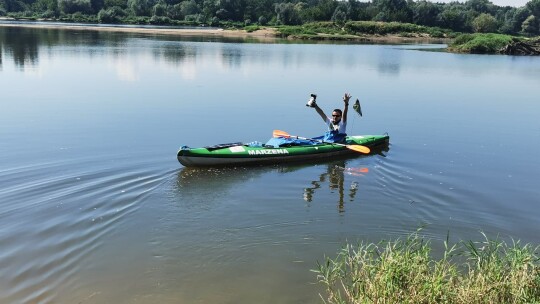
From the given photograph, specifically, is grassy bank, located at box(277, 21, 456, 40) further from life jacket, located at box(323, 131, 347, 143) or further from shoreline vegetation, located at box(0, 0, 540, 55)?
life jacket, located at box(323, 131, 347, 143)

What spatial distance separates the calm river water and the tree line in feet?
257

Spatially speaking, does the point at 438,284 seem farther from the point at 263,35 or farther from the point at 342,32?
the point at 342,32

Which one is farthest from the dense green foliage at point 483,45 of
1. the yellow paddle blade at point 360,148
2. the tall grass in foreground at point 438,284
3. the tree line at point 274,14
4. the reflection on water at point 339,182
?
the tall grass in foreground at point 438,284

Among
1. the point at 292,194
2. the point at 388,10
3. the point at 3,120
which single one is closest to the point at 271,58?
the point at 3,120

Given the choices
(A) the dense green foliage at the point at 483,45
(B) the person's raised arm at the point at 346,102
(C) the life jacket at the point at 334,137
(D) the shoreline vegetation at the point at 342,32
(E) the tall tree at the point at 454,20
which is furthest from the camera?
(E) the tall tree at the point at 454,20

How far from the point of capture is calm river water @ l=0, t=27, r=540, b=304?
7422 millimetres

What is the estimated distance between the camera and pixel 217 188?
11.5 meters

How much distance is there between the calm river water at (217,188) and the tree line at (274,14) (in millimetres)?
78207

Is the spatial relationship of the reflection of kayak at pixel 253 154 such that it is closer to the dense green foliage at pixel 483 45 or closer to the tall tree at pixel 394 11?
the dense green foliage at pixel 483 45

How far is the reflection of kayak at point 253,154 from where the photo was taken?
12.3m

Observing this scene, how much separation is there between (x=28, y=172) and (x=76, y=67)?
19.8 m

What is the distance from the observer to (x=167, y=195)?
1075cm

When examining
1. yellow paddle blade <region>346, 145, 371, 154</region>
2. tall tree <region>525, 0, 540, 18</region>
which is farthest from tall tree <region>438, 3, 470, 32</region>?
yellow paddle blade <region>346, 145, 371, 154</region>

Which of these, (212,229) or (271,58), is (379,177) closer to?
(212,229)
